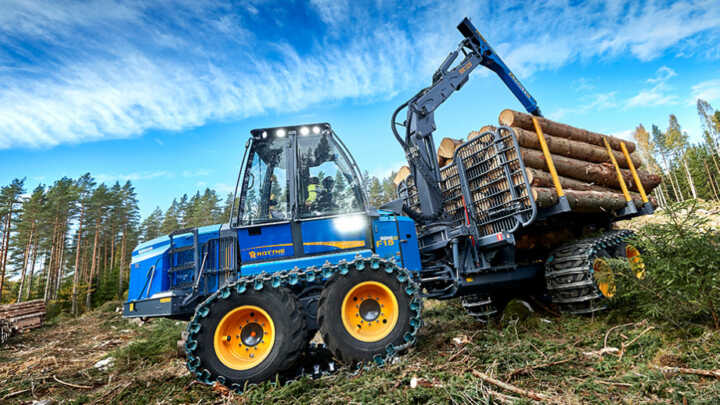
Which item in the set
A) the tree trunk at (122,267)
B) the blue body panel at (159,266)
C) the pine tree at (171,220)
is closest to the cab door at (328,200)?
the blue body panel at (159,266)

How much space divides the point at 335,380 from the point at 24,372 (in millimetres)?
6948

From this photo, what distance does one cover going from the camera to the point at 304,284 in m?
4.48

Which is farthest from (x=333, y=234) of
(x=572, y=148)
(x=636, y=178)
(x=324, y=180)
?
(x=636, y=178)

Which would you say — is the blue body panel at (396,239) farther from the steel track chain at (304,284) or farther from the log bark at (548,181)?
the log bark at (548,181)

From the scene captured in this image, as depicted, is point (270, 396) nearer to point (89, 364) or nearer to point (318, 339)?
point (318, 339)

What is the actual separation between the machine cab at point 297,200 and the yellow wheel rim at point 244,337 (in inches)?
24.2

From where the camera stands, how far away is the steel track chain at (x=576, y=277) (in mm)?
5219

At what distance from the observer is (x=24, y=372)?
670 cm

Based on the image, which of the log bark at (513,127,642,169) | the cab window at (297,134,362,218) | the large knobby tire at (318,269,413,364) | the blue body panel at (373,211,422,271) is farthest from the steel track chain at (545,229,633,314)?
the cab window at (297,134,362,218)

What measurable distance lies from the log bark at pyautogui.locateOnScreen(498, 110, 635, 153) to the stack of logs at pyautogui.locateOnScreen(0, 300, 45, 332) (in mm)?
21437

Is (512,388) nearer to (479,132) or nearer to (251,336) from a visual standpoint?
(251,336)

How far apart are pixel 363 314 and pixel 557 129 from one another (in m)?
4.97

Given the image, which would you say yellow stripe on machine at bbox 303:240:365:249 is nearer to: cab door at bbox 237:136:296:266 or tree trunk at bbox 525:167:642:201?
cab door at bbox 237:136:296:266

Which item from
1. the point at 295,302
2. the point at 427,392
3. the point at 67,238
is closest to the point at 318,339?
the point at 295,302
